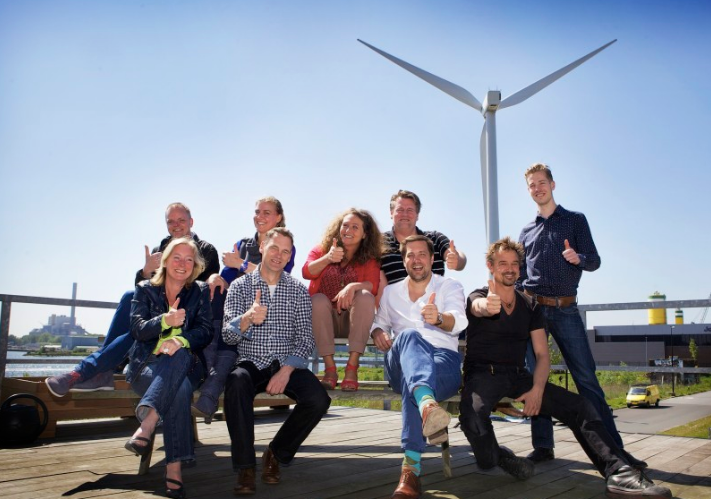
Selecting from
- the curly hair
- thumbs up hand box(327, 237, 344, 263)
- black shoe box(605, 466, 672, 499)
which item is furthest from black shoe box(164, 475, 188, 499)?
black shoe box(605, 466, 672, 499)

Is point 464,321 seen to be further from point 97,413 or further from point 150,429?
point 97,413

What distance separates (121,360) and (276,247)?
144 cm

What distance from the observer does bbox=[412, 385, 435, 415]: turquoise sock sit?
121 inches

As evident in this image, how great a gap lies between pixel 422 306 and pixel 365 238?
120 centimetres

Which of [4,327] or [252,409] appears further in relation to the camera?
[4,327]

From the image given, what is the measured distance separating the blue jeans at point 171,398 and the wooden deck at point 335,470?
285 mm

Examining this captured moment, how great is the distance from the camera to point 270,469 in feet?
11.5

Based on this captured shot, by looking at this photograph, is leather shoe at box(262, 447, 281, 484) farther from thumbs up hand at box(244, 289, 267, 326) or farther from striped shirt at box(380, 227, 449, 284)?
striped shirt at box(380, 227, 449, 284)

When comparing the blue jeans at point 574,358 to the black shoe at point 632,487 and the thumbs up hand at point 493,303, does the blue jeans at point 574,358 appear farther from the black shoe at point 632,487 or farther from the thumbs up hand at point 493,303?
the black shoe at point 632,487

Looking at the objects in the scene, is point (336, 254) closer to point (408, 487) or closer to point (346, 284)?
point (346, 284)

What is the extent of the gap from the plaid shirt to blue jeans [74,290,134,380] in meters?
0.82

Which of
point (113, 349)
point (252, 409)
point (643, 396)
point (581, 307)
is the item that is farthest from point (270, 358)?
point (643, 396)

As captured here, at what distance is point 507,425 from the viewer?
21.0 feet

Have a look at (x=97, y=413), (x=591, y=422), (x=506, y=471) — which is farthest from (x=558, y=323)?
(x=97, y=413)
